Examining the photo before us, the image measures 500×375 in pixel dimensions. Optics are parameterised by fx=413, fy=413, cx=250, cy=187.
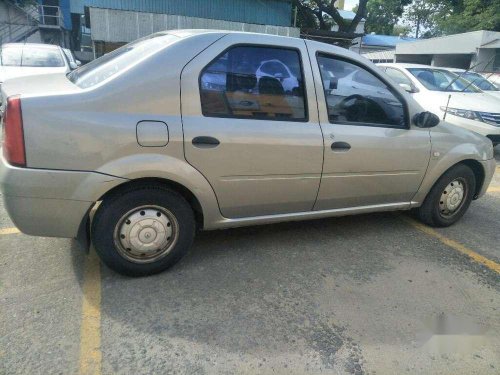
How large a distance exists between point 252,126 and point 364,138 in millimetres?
1022

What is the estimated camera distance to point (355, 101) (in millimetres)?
3445

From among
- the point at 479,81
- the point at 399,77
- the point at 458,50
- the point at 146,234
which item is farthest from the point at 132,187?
the point at 458,50

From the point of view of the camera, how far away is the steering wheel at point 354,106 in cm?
339

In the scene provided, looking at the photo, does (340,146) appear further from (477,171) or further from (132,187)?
(477,171)

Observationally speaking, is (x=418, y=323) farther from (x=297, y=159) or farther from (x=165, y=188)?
(x=165, y=188)

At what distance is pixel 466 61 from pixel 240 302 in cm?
2864

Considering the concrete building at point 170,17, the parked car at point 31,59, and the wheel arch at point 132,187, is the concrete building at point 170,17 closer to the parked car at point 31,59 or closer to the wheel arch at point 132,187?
the parked car at point 31,59

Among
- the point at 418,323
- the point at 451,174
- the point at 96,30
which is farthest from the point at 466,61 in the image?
the point at 418,323

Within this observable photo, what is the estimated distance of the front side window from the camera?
331cm

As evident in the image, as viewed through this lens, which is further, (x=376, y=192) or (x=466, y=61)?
(x=466, y=61)

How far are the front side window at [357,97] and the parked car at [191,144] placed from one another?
0.01m

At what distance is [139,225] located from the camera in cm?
285

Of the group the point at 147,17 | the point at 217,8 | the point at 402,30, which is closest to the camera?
the point at 147,17

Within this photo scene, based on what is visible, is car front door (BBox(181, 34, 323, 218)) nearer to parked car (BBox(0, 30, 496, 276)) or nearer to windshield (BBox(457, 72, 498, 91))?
parked car (BBox(0, 30, 496, 276))
